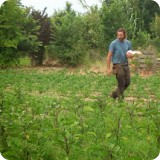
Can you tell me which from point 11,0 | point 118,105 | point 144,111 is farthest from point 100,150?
point 11,0

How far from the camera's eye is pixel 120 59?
16.5ft

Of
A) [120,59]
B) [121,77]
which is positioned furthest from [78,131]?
[121,77]

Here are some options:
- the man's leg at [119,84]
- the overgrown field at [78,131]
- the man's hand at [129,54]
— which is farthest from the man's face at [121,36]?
the overgrown field at [78,131]

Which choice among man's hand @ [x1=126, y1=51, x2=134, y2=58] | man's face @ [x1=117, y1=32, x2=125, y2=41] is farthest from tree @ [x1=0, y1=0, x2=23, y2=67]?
man's hand @ [x1=126, y1=51, x2=134, y2=58]

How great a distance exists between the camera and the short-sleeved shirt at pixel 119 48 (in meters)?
4.73

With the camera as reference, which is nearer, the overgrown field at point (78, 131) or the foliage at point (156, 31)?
the overgrown field at point (78, 131)

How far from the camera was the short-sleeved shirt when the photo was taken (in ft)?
15.5

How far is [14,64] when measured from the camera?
6504 millimetres

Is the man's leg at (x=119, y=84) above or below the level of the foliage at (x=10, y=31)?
below

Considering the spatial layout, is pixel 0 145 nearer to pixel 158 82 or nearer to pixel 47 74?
pixel 158 82

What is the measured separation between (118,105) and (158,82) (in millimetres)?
1373

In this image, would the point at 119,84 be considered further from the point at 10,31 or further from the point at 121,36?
the point at 10,31

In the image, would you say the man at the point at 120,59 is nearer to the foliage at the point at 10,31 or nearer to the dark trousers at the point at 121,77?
the dark trousers at the point at 121,77

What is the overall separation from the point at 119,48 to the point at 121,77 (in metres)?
0.71
